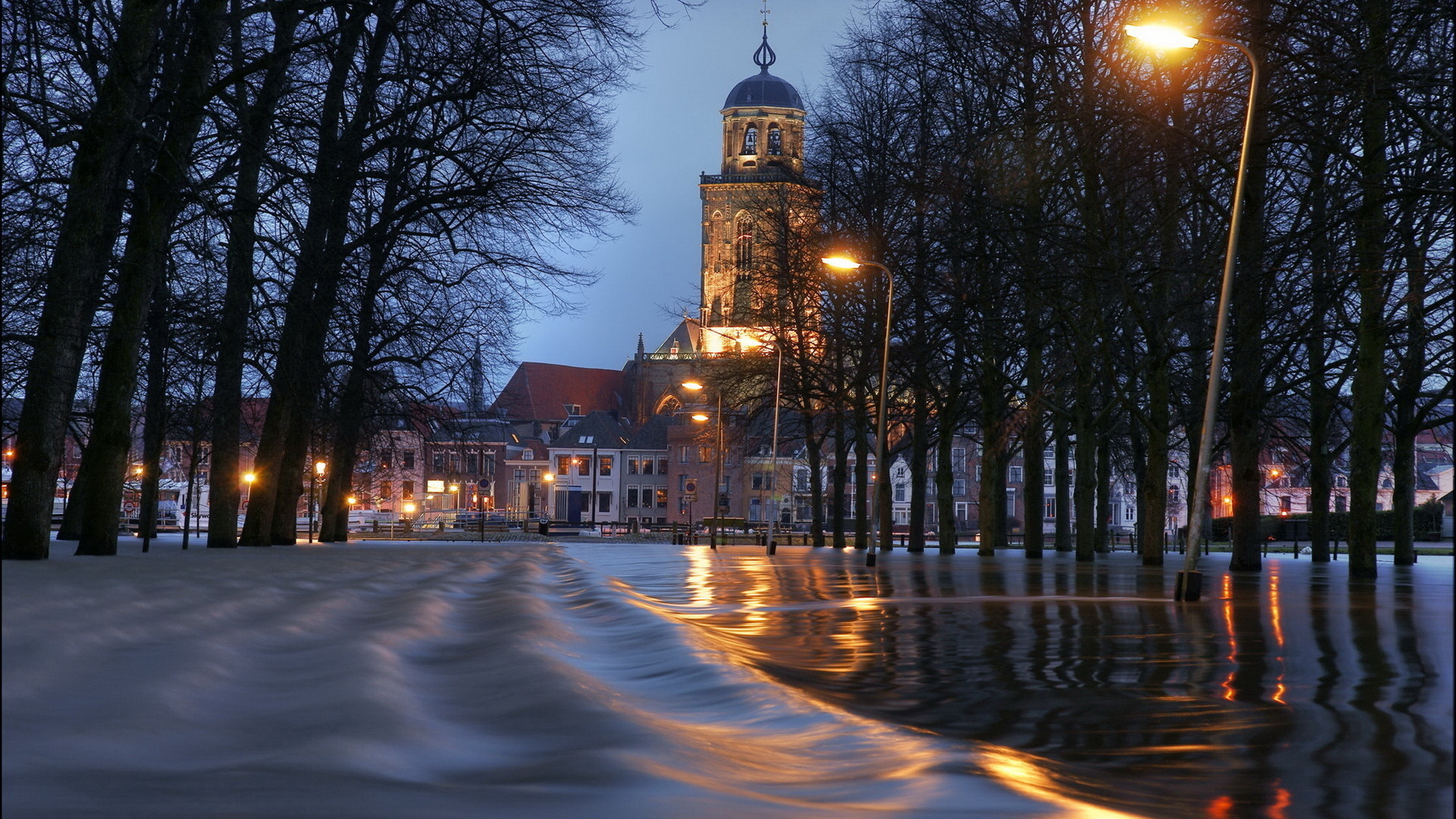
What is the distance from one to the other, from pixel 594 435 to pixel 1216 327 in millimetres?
115442

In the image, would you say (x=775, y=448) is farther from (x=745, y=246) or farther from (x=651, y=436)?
(x=651, y=436)

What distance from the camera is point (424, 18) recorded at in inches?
741

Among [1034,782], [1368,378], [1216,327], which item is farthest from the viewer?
[1368,378]

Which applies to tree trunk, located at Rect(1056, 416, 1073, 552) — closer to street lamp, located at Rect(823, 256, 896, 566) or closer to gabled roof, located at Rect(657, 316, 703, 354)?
street lamp, located at Rect(823, 256, 896, 566)

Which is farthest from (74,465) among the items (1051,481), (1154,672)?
(1051,481)

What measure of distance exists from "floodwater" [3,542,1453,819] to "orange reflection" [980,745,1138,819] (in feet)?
0.07

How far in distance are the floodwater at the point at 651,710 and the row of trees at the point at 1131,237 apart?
9161 millimetres

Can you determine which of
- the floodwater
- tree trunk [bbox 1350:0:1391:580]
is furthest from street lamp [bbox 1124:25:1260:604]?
the floodwater

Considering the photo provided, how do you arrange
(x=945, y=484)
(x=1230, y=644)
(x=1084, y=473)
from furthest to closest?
(x=945, y=484)
(x=1084, y=473)
(x=1230, y=644)

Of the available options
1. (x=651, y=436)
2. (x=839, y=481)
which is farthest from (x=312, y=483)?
(x=651, y=436)

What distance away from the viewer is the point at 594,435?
427 ft

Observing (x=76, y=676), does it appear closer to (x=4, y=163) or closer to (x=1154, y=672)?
(x=1154, y=672)

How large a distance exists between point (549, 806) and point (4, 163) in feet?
51.5

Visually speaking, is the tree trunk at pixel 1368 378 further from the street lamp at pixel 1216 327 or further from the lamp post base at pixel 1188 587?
the lamp post base at pixel 1188 587
